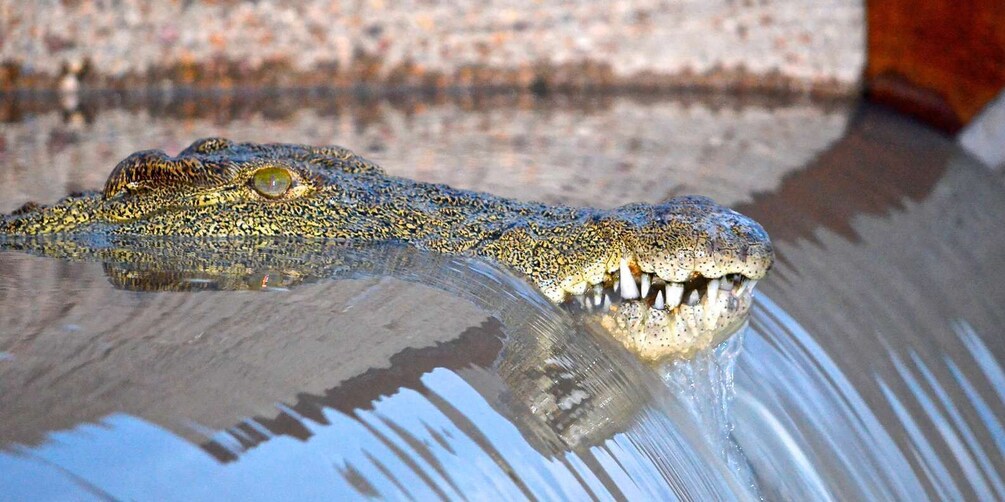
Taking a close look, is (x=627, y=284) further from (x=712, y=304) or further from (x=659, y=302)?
(x=712, y=304)

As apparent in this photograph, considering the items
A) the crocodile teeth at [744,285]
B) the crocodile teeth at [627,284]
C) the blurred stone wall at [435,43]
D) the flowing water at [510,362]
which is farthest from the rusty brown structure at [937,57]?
the crocodile teeth at [627,284]

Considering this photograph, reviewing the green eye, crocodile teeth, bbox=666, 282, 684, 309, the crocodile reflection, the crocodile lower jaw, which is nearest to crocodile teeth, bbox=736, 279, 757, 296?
the crocodile lower jaw

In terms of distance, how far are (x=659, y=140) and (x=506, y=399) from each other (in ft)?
14.9

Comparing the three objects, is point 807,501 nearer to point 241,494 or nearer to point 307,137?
point 241,494

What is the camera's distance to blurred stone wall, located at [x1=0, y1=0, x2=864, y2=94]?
7.31 metres

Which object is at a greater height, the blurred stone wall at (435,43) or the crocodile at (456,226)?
the blurred stone wall at (435,43)

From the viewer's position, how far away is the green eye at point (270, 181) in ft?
9.68

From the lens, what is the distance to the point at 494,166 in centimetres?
518

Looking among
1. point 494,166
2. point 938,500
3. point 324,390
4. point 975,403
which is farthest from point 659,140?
point 324,390

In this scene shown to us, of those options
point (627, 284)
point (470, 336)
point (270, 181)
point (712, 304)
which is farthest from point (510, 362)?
point (270, 181)

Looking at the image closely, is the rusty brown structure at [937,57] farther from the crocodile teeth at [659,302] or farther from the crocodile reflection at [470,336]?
the crocodile reflection at [470,336]

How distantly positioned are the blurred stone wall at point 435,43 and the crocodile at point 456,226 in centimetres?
451

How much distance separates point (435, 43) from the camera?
8.11 metres

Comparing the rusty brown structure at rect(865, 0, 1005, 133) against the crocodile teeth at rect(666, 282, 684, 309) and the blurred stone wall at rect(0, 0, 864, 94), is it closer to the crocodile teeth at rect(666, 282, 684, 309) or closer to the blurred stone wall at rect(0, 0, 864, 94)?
the blurred stone wall at rect(0, 0, 864, 94)
